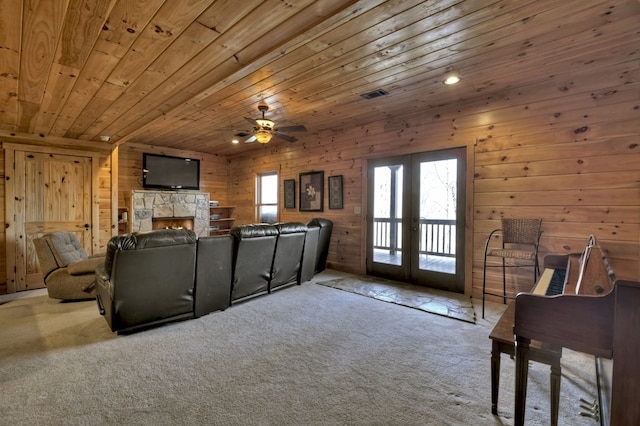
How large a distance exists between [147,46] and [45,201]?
13.6 ft

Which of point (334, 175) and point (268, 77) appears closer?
point (268, 77)

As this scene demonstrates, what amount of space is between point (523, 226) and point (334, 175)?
3.13 metres

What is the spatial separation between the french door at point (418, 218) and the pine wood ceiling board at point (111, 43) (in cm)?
364

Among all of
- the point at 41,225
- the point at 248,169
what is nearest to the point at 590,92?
the point at 248,169

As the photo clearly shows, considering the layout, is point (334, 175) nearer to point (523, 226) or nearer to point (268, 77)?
point (268, 77)

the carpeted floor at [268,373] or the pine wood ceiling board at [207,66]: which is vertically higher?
the pine wood ceiling board at [207,66]

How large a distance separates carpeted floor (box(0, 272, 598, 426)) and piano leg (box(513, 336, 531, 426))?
0.58ft

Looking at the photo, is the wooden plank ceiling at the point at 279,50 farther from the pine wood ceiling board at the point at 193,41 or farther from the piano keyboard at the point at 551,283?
the piano keyboard at the point at 551,283

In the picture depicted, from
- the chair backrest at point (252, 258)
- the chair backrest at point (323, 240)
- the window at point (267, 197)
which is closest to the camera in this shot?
the chair backrest at point (252, 258)

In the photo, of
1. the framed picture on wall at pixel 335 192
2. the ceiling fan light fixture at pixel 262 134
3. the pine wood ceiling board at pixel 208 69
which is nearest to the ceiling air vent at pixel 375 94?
the ceiling fan light fixture at pixel 262 134

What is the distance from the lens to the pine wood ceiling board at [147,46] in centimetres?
186

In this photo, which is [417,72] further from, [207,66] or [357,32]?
[207,66]

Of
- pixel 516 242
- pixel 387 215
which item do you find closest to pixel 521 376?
pixel 516 242

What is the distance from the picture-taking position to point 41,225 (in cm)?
470
